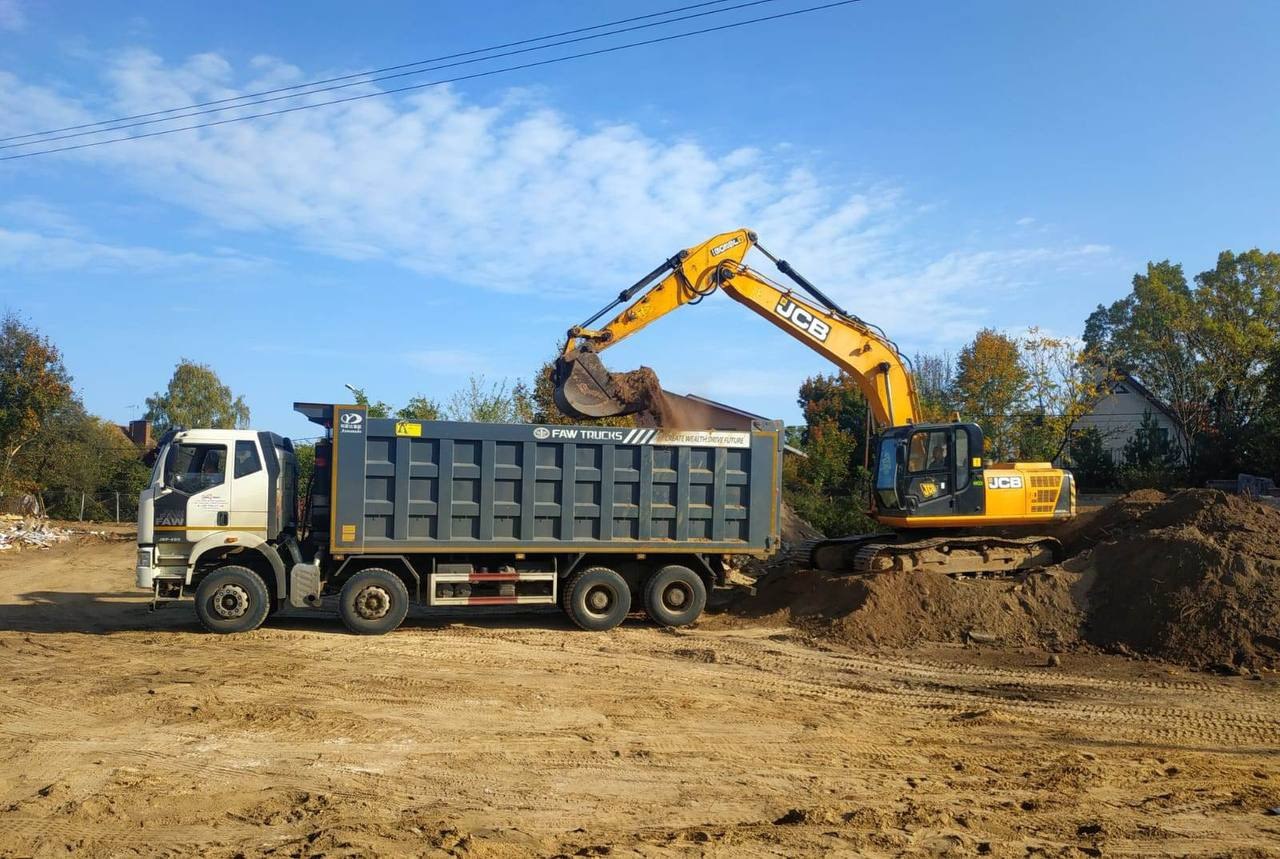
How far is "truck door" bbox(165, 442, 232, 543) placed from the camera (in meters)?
12.2

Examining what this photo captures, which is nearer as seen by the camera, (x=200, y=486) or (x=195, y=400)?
(x=200, y=486)

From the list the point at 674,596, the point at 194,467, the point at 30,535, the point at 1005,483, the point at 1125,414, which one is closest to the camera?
the point at 194,467

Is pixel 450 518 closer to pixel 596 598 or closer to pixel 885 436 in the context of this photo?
pixel 596 598

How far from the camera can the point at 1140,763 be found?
707 cm

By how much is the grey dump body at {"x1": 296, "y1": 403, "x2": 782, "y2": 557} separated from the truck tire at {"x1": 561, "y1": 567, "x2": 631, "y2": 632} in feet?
1.50

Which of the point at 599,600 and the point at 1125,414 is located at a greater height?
the point at 1125,414

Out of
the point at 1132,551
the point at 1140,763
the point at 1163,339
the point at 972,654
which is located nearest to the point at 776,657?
the point at 972,654

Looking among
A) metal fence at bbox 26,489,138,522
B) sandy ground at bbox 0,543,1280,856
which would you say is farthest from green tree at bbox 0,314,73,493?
sandy ground at bbox 0,543,1280,856

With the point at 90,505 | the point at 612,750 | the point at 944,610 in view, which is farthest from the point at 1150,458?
the point at 90,505

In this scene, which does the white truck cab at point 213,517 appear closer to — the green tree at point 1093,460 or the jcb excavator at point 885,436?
the jcb excavator at point 885,436

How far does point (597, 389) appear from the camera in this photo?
45.3 feet

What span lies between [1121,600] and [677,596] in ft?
19.9

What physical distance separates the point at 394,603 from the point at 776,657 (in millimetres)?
5145

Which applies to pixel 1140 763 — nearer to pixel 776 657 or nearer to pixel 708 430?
pixel 776 657
